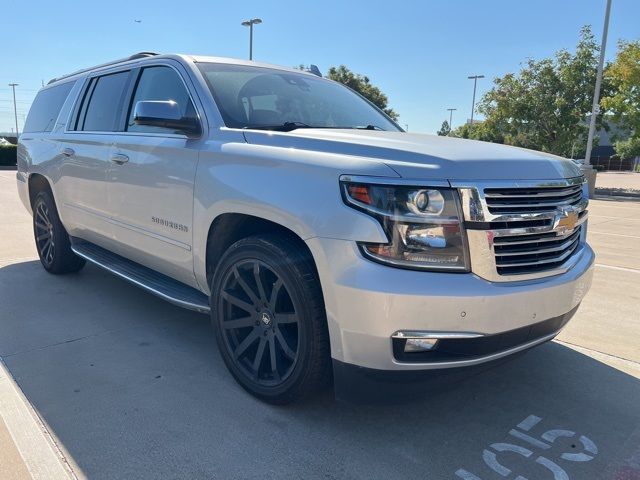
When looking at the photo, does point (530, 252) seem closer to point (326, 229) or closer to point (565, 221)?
point (565, 221)

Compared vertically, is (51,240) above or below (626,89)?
below

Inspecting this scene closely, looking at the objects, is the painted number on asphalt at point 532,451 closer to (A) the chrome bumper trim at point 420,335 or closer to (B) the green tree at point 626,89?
(A) the chrome bumper trim at point 420,335

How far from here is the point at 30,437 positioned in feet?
8.36

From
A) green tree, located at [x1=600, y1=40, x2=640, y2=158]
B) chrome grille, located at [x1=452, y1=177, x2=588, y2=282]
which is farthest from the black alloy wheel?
green tree, located at [x1=600, y1=40, x2=640, y2=158]

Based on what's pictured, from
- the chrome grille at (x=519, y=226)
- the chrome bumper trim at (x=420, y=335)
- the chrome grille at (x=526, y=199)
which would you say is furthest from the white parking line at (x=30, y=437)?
the chrome grille at (x=526, y=199)

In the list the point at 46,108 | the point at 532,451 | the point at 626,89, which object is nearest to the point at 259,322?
the point at 532,451

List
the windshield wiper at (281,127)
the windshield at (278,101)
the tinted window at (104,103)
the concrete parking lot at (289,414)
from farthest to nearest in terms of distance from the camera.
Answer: the tinted window at (104,103)
the windshield at (278,101)
the windshield wiper at (281,127)
the concrete parking lot at (289,414)

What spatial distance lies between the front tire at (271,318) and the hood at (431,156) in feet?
1.77

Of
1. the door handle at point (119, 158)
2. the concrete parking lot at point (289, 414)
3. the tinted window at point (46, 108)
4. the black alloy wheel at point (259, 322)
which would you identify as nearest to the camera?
the concrete parking lot at point (289, 414)

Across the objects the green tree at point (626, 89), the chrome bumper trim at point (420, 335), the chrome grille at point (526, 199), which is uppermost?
the green tree at point (626, 89)

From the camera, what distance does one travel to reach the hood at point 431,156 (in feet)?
7.45

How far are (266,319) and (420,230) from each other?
1058mm

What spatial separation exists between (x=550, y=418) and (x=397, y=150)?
1.71 meters

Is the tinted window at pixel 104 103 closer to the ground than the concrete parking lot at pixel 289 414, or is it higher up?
higher up
